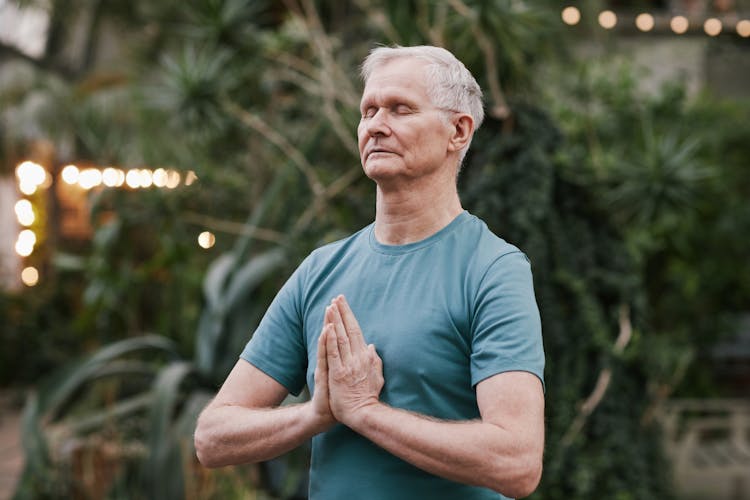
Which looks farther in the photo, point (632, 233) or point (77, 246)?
point (77, 246)

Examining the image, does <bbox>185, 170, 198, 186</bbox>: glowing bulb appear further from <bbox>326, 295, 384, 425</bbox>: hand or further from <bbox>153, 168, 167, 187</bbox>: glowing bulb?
<bbox>326, 295, 384, 425</bbox>: hand

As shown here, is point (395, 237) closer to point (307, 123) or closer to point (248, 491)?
point (248, 491)

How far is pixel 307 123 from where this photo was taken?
4961 millimetres

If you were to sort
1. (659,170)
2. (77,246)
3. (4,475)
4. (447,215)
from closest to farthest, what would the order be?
1. (447,215)
2. (659,170)
3. (4,475)
4. (77,246)

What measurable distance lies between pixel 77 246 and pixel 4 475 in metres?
4.48

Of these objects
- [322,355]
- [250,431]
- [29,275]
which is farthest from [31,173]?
[322,355]

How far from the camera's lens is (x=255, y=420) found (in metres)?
1.29

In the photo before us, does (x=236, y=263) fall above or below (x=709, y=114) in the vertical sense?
below

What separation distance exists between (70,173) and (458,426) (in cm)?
997

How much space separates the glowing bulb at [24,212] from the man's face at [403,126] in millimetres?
9786

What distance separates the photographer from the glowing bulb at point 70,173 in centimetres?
1038

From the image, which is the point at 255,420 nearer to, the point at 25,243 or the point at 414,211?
the point at 414,211

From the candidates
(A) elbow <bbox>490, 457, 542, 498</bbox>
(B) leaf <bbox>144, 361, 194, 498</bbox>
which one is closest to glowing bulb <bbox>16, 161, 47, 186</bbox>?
(B) leaf <bbox>144, 361, 194, 498</bbox>

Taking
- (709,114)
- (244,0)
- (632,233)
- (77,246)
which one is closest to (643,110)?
(709,114)
